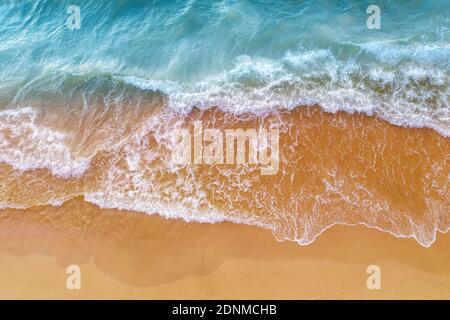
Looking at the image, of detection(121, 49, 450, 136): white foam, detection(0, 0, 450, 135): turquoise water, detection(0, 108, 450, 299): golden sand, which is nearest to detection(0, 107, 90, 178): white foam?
detection(0, 108, 450, 299): golden sand

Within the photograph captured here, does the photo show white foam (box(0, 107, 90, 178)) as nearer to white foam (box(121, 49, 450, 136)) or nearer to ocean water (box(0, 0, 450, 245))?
ocean water (box(0, 0, 450, 245))

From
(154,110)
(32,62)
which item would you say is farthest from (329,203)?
(32,62)

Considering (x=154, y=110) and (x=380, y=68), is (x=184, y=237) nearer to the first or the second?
(x=154, y=110)

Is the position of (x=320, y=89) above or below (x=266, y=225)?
above

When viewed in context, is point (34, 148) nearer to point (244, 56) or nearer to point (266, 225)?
point (266, 225)

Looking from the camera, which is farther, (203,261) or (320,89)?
(320,89)

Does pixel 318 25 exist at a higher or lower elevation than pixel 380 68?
higher

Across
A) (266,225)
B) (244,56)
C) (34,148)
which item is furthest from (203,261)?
(244,56)
